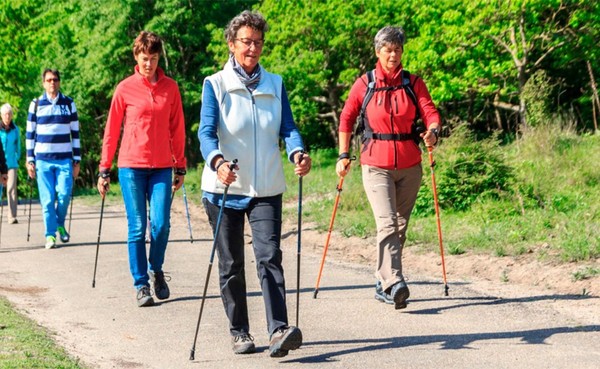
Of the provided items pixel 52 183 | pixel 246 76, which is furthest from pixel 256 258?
pixel 52 183

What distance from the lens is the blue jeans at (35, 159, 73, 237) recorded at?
14023mm

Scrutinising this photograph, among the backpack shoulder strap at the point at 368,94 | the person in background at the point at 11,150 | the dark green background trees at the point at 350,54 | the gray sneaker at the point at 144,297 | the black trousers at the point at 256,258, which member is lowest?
the gray sneaker at the point at 144,297

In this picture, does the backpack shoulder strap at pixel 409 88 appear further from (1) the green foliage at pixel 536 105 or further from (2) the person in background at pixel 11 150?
(2) the person in background at pixel 11 150

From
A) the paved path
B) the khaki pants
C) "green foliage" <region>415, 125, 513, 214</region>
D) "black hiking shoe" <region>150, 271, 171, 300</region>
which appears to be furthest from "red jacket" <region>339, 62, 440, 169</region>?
"green foliage" <region>415, 125, 513, 214</region>

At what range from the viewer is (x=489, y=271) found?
1069cm

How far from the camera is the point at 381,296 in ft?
30.5

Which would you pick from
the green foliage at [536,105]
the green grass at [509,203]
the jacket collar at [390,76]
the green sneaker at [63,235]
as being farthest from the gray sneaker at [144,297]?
the green foliage at [536,105]

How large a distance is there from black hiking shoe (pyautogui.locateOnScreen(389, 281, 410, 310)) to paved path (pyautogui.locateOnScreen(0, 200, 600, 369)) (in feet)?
0.36

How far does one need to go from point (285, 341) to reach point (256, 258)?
0.61 m

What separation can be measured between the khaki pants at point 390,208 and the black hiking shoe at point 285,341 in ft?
6.68

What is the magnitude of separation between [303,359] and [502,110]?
79.1 ft

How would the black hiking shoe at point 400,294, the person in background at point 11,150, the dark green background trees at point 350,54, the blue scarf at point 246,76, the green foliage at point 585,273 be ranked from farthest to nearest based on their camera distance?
the dark green background trees at point 350,54
the person in background at point 11,150
the green foliage at point 585,273
the black hiking shoe at point 400,294
the blue scarf at point 246,76

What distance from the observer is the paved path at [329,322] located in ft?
23.5

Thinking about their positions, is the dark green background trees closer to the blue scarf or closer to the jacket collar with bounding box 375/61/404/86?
the jacket collar with bounding box 375/61/404/86
